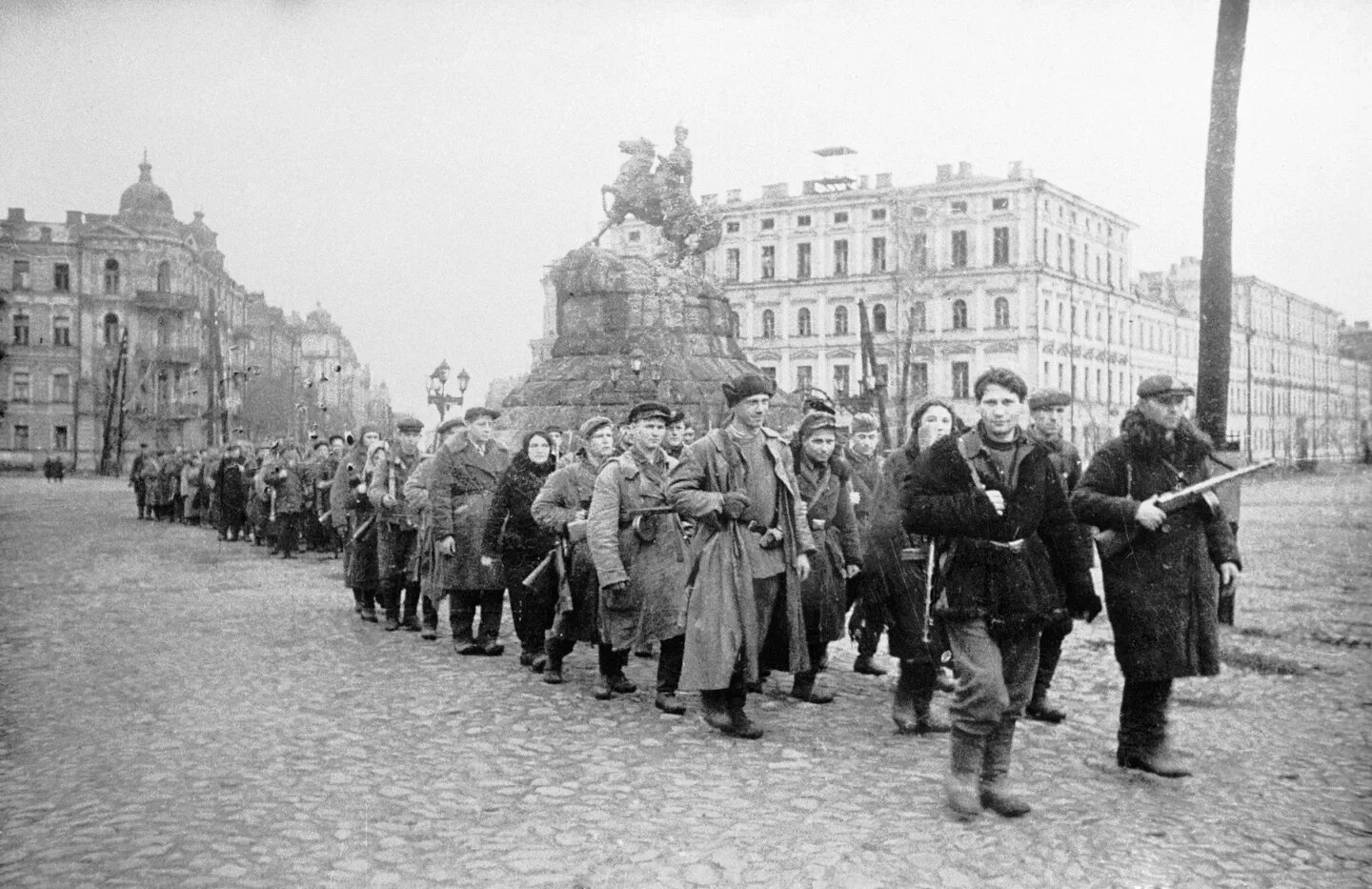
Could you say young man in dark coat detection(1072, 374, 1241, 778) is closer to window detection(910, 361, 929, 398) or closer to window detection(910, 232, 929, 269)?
window detection(910, 361, 929, 398)

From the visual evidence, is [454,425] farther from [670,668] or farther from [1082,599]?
[1082,599]

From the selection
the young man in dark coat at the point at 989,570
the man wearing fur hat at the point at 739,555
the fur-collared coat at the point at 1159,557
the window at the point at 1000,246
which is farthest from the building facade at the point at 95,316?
the window at the point at 1000,246

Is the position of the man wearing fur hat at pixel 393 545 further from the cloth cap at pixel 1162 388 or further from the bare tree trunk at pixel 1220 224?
the bare tree trunk at pixel 1220 224

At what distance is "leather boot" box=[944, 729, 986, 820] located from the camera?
5.00m

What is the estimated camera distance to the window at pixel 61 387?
1484 centimetres

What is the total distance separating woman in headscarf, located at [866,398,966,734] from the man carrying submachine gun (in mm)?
1157

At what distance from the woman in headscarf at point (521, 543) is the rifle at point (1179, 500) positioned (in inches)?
165

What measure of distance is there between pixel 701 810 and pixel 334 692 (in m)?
3.43

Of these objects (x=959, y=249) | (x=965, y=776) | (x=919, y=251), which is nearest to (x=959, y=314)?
(x=959, y=249)

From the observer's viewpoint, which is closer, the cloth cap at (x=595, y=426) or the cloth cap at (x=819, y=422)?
the cloth cap at (x=819, y=422)

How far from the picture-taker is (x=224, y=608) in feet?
38.8

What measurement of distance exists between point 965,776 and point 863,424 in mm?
4096

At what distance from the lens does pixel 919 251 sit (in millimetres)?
72312

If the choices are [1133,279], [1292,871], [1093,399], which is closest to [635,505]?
[1292,871]
